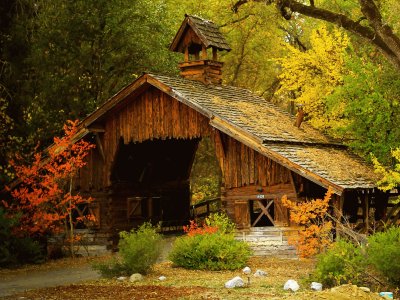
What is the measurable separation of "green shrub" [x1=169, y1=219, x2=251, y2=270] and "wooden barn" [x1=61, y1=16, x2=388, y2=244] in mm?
2845

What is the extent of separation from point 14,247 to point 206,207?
72.8 feet

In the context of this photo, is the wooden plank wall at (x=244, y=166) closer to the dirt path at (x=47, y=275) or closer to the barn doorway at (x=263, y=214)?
the barn doorway at (x=263, y=214)

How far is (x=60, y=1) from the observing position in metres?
28.9

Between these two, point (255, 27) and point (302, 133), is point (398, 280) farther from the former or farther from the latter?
point (255, 27)

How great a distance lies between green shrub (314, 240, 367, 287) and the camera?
15336 mm

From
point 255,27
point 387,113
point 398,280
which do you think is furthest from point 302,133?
point 255,27

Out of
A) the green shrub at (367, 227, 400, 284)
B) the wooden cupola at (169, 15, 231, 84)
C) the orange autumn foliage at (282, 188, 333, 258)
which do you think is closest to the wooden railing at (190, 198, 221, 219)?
the wooden cupola at (169, 15, 231, 84)

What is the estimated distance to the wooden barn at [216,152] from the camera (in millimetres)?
22172

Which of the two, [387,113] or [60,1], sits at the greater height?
[60,1]

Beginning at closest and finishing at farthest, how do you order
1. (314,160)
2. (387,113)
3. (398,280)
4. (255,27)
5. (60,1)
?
(398,280) < (314,160) < (387,113) < (60,1) < (255,27)

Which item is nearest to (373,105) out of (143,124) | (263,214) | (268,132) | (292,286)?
(268,132)

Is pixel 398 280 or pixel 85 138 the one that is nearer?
pixel 398 280

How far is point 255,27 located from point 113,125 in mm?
18270

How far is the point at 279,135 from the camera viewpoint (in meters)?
23.4
